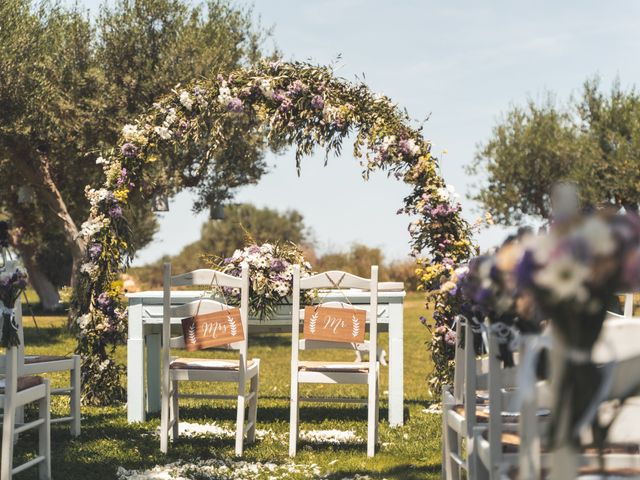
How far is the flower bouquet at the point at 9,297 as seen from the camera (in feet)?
14.3

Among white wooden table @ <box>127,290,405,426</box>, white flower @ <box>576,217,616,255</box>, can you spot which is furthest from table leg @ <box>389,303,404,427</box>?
white flower @ <box>576,217,616,255</box>

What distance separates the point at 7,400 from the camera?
435 cm

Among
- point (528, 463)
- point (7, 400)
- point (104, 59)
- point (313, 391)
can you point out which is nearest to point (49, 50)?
point (104, 59)

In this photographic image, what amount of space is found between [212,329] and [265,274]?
42.5 inches

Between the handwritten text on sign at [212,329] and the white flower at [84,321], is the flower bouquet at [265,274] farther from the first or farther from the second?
the white flower at [84,321]

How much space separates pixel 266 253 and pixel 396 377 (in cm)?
152

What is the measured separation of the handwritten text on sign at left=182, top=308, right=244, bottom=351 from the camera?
18.4 feet

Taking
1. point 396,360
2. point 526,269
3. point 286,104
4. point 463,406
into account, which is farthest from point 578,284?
point 286,104

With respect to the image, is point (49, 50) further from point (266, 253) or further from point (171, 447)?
point (171, 447)

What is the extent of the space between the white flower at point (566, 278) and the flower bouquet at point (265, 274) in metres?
4.68

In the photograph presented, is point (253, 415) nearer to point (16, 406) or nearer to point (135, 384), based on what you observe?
point (135, 384)

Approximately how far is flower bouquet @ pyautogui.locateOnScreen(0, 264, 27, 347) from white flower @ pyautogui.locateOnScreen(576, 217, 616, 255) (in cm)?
327

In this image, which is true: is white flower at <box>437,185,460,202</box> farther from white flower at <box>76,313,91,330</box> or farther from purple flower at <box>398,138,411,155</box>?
white flower at <box>76,313,91,330</box>

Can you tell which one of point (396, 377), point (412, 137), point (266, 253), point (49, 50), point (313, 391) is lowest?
point (313, 391)
